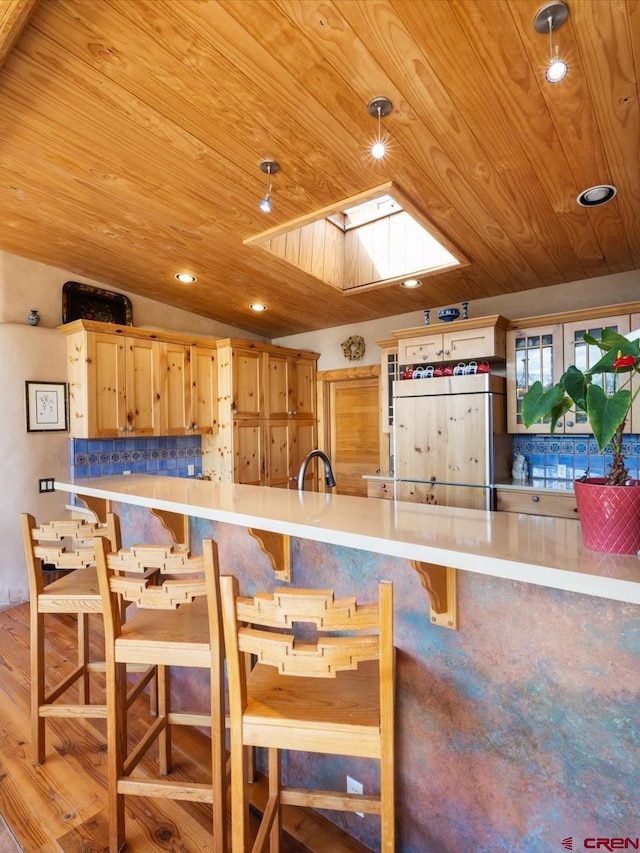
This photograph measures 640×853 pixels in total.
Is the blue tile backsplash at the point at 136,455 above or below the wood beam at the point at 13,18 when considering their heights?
below

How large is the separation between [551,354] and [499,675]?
2745 mm

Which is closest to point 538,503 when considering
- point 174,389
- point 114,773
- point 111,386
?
point 114,773

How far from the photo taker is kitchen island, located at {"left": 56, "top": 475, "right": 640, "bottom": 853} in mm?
1013

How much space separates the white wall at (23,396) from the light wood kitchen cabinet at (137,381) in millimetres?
177

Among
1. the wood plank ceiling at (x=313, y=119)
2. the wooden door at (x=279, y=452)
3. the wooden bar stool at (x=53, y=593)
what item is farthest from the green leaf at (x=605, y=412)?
the wooden door at (x=279, y=452)

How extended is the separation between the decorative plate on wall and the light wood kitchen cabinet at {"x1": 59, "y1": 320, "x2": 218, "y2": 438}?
0.76 ft

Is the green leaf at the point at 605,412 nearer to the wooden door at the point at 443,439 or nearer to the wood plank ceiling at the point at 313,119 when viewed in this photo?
the wood plank ceiling at the point at 313,119

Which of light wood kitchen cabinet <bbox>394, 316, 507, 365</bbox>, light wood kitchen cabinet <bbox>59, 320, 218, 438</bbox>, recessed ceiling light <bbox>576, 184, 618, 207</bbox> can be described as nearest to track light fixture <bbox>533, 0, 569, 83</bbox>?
recessed ceiling light <bbox>576, 184, 618, 207</bbox>

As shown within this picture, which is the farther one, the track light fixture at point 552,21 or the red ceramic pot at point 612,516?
the track light fixture at point 552,21

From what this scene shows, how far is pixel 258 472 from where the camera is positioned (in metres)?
4.51

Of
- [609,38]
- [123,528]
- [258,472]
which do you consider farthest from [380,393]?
[609,38]

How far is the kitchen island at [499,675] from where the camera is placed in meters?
1.01

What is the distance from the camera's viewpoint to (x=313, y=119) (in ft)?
6.01

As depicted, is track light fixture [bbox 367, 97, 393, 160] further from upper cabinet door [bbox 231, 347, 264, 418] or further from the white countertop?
→ upper cabinet door [bbox 231, 347, 264, 418]
